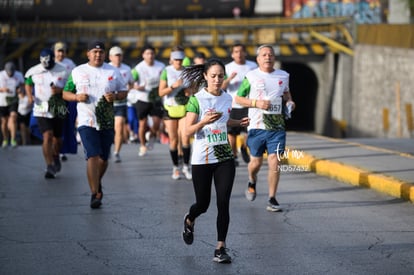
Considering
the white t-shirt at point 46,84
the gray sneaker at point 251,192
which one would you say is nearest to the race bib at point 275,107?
the gray sneaker at point 251,192

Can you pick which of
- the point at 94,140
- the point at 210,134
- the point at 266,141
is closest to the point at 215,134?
the point at 210,134

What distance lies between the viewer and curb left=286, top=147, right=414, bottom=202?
1332cm

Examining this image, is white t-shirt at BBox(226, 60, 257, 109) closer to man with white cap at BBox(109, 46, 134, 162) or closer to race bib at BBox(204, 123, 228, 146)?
man with white cap at BBox(109, 46, 134, 162)

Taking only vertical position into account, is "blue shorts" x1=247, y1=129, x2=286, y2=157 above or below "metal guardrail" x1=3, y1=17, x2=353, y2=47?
above

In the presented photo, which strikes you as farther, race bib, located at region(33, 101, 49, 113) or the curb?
race bib, located at region(33, 101, 49, 113)

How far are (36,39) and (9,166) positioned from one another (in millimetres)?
25125

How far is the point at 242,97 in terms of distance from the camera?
41.4ft

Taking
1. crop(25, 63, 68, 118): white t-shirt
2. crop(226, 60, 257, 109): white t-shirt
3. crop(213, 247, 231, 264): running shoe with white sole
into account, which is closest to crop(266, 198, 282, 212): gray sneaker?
crop(213, 247, 231, 264): running shoe with white sole

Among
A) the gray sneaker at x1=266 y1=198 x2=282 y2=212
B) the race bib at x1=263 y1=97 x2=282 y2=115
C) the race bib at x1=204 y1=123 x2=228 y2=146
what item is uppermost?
the race bib at x1=204 y1=123 x2=228 y2=146

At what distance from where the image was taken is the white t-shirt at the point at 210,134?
971 cm

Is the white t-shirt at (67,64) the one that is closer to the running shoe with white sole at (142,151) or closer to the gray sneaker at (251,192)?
the running shoe with white sole at (142,151)

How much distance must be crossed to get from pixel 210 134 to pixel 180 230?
1683 mm

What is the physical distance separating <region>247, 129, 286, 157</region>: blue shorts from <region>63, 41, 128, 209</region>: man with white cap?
160 centimetres

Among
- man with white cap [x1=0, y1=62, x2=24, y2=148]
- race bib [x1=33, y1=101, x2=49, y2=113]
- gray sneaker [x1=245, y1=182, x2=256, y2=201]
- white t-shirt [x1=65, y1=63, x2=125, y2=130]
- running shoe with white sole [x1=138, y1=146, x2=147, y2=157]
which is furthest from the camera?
man with white cap [x1=0, y1=62, x2=24, y2=148]
